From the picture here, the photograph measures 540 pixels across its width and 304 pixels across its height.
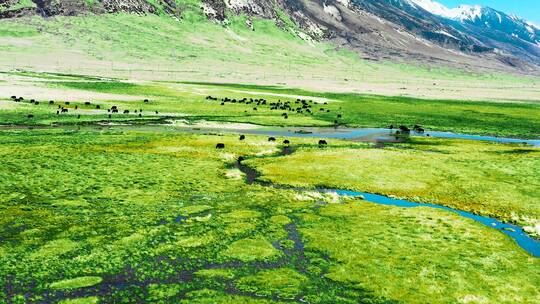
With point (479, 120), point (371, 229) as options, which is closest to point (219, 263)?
point (371, 229)

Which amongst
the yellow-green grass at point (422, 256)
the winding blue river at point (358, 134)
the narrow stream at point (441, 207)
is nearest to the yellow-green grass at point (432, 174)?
the narrow stream at point (441, 207)

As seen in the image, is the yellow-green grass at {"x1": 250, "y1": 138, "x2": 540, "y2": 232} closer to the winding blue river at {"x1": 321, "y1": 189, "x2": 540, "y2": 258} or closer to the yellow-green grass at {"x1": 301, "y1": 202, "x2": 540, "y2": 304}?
the winding blue river at {"x1": 321, "y1": 189, "x2": 540, "y2": 258}

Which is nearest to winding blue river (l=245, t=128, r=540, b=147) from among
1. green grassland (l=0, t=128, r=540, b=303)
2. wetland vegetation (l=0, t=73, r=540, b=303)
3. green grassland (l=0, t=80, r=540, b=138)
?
green grassland (l=0, t=80, r=540, b=138)

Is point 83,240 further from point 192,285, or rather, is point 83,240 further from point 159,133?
point 159,133

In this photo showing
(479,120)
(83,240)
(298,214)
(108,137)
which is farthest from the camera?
(479,120)

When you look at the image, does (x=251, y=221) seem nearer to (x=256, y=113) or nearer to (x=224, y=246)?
(x=224, y=246)

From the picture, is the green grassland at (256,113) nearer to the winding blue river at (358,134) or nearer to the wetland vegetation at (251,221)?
the winding blue river at (358,134)
